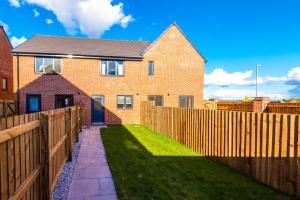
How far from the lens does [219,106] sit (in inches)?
Result: 948

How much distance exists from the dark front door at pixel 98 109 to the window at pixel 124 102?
1481 millimetres

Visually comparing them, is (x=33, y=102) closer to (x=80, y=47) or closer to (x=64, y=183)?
(x=80, y=47)

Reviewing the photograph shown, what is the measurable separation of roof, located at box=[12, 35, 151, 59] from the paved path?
39.5 feet

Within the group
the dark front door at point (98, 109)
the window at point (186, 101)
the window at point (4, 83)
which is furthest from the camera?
the window at point (4, 83)

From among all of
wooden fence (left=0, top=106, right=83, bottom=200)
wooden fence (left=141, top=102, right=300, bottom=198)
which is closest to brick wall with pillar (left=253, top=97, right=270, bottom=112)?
wooden fence (left=141, top=102, right=300, bottom=198)

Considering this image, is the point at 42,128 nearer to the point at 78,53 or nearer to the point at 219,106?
the point at 78,53

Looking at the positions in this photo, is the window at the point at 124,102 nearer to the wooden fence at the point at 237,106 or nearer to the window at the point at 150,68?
the window at the point at 150,68

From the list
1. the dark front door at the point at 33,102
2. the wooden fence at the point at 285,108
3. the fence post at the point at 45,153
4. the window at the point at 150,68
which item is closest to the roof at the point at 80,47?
the window at the point at 150,68

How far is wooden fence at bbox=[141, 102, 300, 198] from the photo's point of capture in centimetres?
487

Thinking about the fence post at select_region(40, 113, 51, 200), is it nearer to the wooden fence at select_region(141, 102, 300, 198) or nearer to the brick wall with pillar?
the wooden fence at select_region(141, 102, 300, 198)

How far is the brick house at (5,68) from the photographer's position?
72.0 feet

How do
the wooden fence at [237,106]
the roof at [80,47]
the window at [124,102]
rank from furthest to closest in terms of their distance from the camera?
the wooden fence at [237,106] → the window at [124,102] → the roof at [80,47]

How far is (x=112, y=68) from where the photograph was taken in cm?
1925

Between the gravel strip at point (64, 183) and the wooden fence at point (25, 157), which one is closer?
the wooden fence at point (25, 157)
